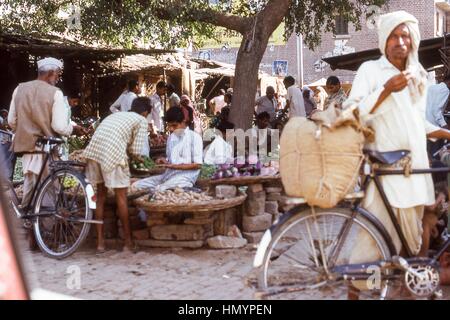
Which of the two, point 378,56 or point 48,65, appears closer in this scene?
point 48,65

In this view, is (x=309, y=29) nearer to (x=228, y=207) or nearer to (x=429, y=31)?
(x=228, y=207)

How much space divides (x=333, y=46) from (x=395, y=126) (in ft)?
102

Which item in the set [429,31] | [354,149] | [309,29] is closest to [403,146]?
[354,149]

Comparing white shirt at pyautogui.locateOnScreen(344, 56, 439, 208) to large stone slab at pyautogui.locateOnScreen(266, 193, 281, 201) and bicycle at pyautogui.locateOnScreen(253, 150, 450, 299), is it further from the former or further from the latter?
large stone slab at pyautogui.locateOnScreen(266, 193, 281, 201)

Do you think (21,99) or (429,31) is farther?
(429,31)

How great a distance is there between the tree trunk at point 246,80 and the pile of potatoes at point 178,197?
204 inches

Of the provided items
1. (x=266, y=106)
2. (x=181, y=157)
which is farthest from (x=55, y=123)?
(x=266, y=106)

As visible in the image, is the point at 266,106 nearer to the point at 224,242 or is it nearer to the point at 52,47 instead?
the point at 52,47

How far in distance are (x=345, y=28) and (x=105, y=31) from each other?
914 inches

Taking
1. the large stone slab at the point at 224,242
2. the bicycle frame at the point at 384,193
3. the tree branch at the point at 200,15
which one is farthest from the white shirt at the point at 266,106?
the bicycle frame at the point at 384,193

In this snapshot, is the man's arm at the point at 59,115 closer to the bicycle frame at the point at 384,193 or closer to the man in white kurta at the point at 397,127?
the man in white kurta at the point at 397,127

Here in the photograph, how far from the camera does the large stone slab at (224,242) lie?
22.2 feet

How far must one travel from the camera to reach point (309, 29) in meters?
15.1

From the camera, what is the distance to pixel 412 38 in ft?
14.2
